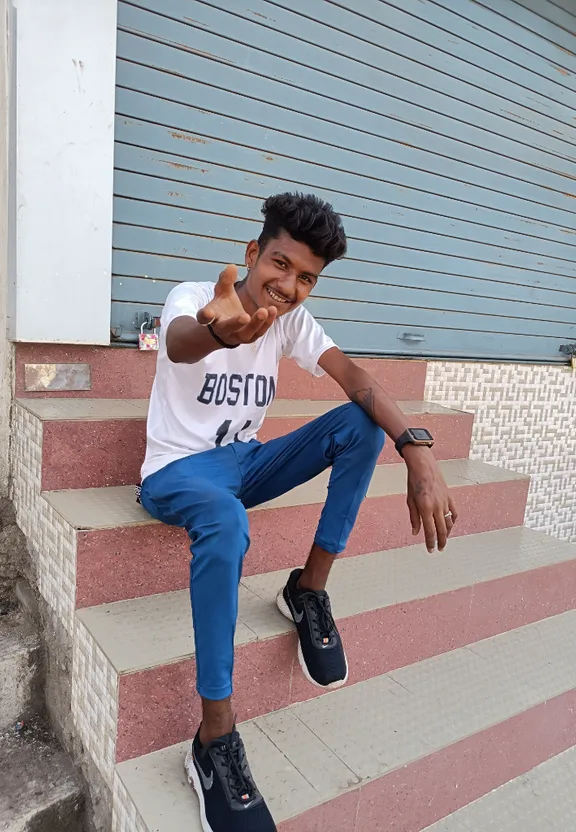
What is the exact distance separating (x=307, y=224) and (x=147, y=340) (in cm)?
119

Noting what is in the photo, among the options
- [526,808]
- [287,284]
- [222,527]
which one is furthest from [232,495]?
[526,808]

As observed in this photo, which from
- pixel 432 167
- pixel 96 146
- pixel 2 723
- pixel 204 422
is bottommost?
pixel 2 723

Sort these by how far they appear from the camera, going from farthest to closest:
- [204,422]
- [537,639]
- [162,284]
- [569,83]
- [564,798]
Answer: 1. [569,83]
2. [162,284]
3. [537,639]
4. [564,798]
5. [204,422]

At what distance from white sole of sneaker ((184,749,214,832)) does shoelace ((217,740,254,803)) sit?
0.08 metres

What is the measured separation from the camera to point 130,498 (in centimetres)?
204

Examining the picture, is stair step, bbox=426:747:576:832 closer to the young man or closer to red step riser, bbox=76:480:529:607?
the young man

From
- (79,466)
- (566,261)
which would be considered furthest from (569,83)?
(79,466)

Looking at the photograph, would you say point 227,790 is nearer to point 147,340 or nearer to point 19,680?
point 19,680

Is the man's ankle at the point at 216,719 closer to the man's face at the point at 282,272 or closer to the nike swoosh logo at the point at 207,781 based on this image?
the nike swoosh logo at the point at 207,781

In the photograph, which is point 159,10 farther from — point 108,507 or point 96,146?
point 108,507

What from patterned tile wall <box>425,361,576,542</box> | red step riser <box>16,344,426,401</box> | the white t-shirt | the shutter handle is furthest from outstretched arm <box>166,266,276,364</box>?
patterned tile wall <box>425,361,576,542</box>

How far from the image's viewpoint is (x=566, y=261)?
457 cm

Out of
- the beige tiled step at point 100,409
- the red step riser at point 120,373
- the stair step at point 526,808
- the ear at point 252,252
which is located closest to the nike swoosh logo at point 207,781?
the stair step at point 526,808

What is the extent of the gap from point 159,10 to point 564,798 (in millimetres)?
3493
